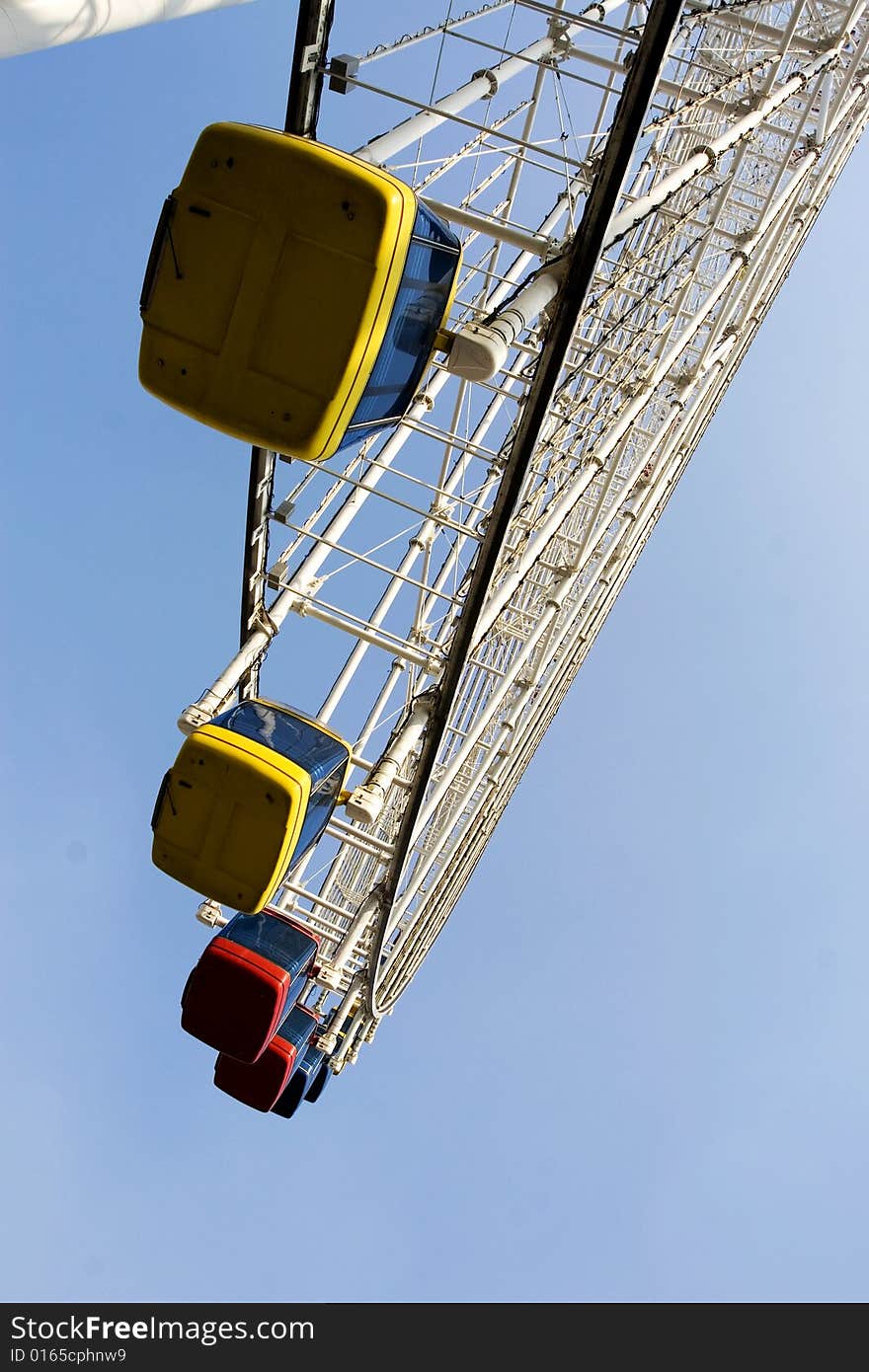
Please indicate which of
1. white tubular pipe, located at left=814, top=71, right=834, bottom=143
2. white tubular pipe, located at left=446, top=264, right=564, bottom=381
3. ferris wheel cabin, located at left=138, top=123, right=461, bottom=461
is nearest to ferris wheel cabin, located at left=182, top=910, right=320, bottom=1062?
ferris wheel cabin, located at left=138, top=123, right=461, bottom=461

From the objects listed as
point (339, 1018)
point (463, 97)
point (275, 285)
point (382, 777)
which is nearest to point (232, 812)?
point (382, 777)

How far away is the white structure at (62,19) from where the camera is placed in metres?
5.99

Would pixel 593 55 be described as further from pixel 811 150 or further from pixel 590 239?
pixel 590 239

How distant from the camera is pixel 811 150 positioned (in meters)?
15.3

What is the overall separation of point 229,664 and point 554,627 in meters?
6.53

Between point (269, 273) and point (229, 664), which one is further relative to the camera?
point (229, 664)

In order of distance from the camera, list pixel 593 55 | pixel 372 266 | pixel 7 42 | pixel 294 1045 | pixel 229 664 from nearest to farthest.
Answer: pixel 372 266, pixel 7 42, pixel 229 664, pixel 593 55, pixel 294 1045

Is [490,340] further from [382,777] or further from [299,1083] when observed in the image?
[299,1083]

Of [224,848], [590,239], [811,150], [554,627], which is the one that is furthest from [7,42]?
[811,150]

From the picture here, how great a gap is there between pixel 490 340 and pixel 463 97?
7.71m

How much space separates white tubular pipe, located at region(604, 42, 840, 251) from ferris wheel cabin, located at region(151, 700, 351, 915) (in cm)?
480

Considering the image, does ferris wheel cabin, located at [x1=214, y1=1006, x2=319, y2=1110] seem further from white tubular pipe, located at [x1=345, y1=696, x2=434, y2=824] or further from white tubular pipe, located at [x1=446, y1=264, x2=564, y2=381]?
white tubular pipe, located at [x1=446, y1=264, x2=564, y2=381]

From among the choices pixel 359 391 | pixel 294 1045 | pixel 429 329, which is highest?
pixel 429 329

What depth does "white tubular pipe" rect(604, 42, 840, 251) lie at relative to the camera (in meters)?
7.78
